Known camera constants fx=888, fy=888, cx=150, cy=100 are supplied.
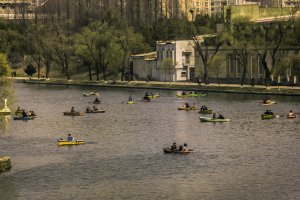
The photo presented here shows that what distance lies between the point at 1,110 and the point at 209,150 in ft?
69.0

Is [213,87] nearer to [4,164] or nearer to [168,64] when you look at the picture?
[168,64]

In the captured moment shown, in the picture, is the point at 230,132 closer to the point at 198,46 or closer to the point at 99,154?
the point at 99,154

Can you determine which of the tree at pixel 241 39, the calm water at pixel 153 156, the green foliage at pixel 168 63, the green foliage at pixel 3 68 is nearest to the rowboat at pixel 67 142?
the calm water at pixel 153 156

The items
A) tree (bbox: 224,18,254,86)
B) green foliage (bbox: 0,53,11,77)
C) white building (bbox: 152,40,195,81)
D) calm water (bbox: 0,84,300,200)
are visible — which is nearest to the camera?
calm water (bbox: 0,84,300,200)

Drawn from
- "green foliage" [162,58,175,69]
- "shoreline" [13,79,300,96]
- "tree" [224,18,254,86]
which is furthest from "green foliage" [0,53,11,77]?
"green foliage" [162,58,175,69]

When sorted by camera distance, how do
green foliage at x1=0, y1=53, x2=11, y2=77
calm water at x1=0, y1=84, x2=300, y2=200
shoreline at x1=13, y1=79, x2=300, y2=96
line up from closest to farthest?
1. calm water at x1=0, y1=84, x2=300, y2=200
2. green foliage at x1=0, y1=53, x2=11, y2=77
3. shoreline at x1=13, y1=79, x2=300, y2=96

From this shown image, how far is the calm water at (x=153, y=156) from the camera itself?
231 feet

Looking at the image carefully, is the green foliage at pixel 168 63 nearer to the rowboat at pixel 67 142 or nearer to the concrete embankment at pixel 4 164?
the rowboat at pixel 67 142

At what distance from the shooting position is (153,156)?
86.1 m

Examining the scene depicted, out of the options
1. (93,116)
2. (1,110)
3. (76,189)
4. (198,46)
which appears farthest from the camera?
(198,46)

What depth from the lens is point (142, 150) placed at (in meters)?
90.2

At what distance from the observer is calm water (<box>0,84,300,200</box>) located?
70312 millimetres

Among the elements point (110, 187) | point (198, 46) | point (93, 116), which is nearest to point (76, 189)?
point (110, 187)

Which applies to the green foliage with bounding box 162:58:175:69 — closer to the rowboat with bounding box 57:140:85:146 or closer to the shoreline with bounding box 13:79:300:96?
the shoreline with bounding box 13:79:300:96
